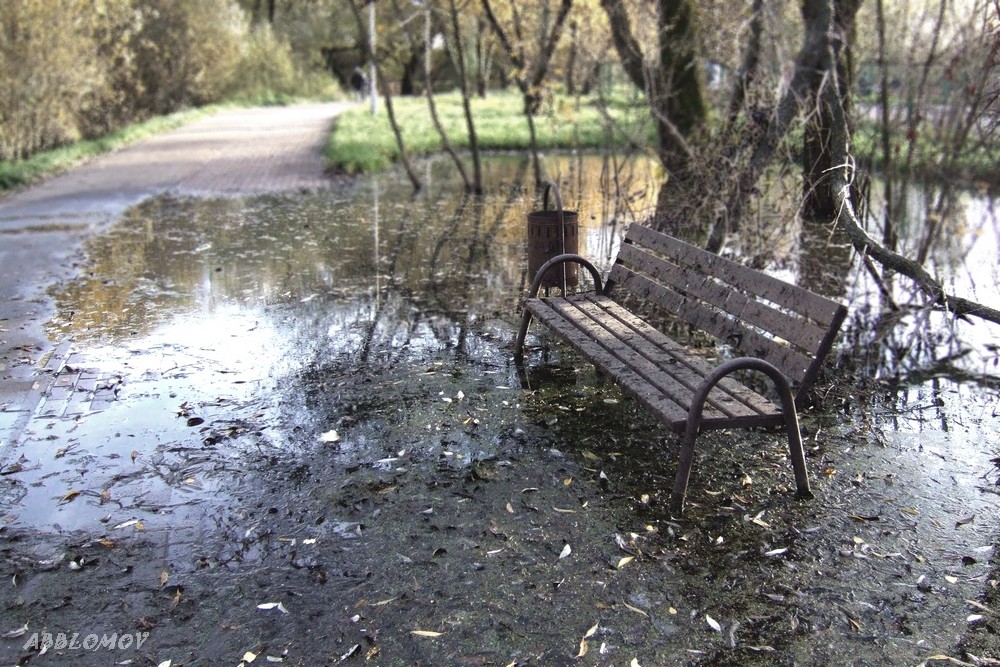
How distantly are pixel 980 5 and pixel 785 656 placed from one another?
519 cm

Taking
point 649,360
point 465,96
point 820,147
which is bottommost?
point 649,360

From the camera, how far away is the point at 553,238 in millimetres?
7008

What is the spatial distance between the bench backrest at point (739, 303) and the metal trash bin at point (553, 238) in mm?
823

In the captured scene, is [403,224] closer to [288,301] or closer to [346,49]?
[288,301]

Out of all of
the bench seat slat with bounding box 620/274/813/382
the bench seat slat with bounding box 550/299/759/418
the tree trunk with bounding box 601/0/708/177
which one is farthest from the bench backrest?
the tree trunk with bounding box 601/0/708/177

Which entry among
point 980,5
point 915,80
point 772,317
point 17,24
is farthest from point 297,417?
point 17,24

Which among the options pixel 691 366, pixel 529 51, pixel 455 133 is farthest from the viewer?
pixel 455 133

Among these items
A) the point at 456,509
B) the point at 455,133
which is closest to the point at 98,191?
the point at 455,133

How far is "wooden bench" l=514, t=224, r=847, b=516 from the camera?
3.96 meters

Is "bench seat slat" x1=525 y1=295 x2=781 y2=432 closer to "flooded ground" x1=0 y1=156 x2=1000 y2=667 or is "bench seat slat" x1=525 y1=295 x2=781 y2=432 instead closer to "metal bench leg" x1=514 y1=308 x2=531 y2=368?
"metal bench leg" x1=514 y1=308 x2=531 y2=368

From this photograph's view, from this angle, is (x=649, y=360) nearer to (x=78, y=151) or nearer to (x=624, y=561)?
(x=624, y=561)

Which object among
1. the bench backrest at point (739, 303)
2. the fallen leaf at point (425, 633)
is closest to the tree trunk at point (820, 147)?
the bench backrest at point (739, 303)

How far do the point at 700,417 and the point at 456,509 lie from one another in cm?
118

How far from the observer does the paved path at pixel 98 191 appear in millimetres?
6281
